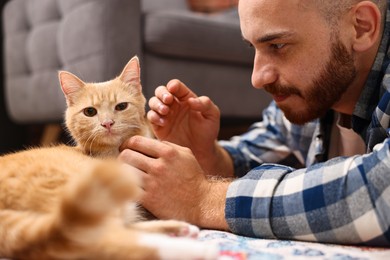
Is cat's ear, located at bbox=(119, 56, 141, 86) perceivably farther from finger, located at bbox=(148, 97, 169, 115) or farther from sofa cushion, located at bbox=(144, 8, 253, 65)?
sofa cushion, located at bbox=(144, 8, 253, 65)

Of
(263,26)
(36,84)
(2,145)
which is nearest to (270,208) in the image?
(263,26)

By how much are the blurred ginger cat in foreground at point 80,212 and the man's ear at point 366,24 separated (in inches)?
29.4

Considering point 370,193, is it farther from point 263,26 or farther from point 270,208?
point 263,26

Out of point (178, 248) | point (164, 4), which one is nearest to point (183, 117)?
point (178, 248)

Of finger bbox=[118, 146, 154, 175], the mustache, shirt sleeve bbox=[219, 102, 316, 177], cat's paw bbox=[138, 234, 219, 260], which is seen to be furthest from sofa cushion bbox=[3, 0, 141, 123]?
cat's paw bbox=[138, 234, 219, 260]

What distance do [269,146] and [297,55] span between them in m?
0.62

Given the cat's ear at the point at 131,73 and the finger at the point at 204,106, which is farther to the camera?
the finger at the point at 204,106

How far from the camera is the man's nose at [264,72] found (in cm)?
138

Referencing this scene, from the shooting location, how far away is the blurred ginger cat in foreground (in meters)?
0.60

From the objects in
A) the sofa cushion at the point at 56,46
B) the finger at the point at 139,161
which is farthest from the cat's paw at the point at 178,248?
the sofa cushion at the point at 56,46

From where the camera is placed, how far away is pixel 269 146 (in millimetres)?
1891

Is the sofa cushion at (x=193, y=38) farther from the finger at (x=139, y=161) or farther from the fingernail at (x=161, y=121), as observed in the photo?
the finger at (x=139, y=161)

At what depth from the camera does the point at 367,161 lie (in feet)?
3.06

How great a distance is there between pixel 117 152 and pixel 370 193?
0.66 meters
